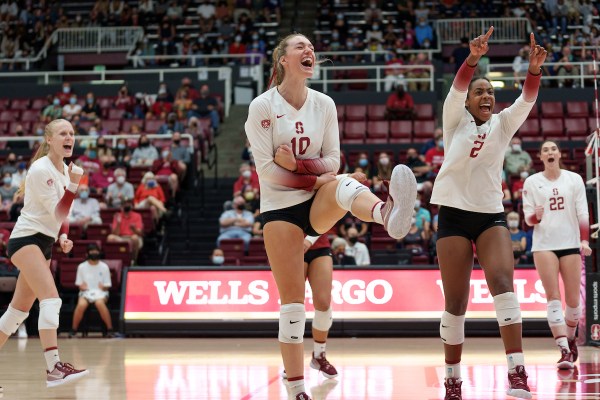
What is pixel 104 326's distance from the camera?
584 inches

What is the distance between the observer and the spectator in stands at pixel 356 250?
49.0ft

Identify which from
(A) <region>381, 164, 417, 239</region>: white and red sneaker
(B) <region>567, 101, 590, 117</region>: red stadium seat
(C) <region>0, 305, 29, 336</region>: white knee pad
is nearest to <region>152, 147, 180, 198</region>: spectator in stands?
(B) <region>567, 101, 590, 117</region>: red stadium seat

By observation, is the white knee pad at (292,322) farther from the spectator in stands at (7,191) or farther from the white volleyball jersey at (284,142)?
the spectator in stands at (7,191)

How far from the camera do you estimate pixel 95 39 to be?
28.0m

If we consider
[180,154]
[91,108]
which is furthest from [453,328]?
[91,108]

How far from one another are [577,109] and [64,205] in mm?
15738

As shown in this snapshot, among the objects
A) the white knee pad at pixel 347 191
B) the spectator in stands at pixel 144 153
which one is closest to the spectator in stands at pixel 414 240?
the spectator in stands at pixel 144 153

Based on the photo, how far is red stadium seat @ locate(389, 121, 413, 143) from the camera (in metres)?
20.1

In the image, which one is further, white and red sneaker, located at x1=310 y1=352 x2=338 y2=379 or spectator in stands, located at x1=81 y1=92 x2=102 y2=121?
spectator in stands, located at x1=81 y1=92 x2=102 y2=121

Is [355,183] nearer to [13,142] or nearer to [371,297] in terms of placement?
[371,297]

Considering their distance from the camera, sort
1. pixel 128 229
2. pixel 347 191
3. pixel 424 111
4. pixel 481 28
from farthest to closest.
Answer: pixel 481 28
pixel 424 111
pixel 128 229
pixel 347 191

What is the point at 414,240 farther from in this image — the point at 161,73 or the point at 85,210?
the point at 161,73

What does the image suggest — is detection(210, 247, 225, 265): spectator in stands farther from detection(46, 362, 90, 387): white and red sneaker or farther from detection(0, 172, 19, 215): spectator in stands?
detection(46, 362, 90, 387): white and red sneaker

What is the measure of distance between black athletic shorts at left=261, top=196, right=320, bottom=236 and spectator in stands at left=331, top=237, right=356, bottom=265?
29.4 ft
